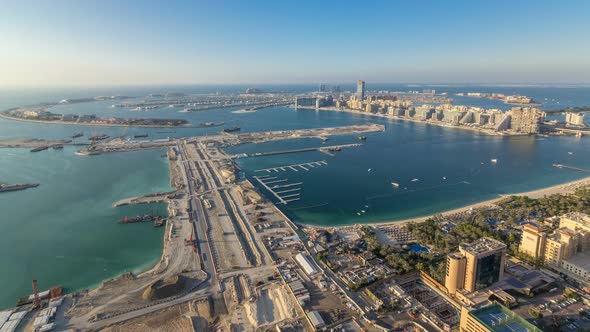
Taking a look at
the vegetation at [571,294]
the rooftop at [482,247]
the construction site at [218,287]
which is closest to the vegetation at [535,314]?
the vegetation at [571,294]

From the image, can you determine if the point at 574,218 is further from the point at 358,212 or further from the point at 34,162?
the point at 34,162

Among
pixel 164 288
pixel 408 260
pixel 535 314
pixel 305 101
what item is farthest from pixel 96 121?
pixel 535 314

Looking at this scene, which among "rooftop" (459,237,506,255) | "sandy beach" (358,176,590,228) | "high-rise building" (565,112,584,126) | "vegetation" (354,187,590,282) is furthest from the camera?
"high-rise building" (565,112,584,126)

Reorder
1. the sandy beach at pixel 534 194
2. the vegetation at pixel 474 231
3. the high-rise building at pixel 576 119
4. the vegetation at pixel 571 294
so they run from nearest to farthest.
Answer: the vegetation at pixel 571 294 → the vegetation at pixel 474 231 → the sandy beach at pixel 534 194 → the high-rise building at pixel 576 119

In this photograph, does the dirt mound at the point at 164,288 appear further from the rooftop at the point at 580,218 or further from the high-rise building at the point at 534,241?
the rooftop at the point at 580,218

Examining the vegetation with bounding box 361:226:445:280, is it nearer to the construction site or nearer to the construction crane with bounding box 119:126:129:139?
the construction site

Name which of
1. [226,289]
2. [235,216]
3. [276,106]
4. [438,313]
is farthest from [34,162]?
[276,106]

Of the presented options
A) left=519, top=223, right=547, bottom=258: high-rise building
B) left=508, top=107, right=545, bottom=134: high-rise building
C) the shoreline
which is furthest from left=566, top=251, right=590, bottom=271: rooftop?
left=508, top=107, right=545, bottom=134: high-rise building

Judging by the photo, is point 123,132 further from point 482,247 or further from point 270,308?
point 482,247
